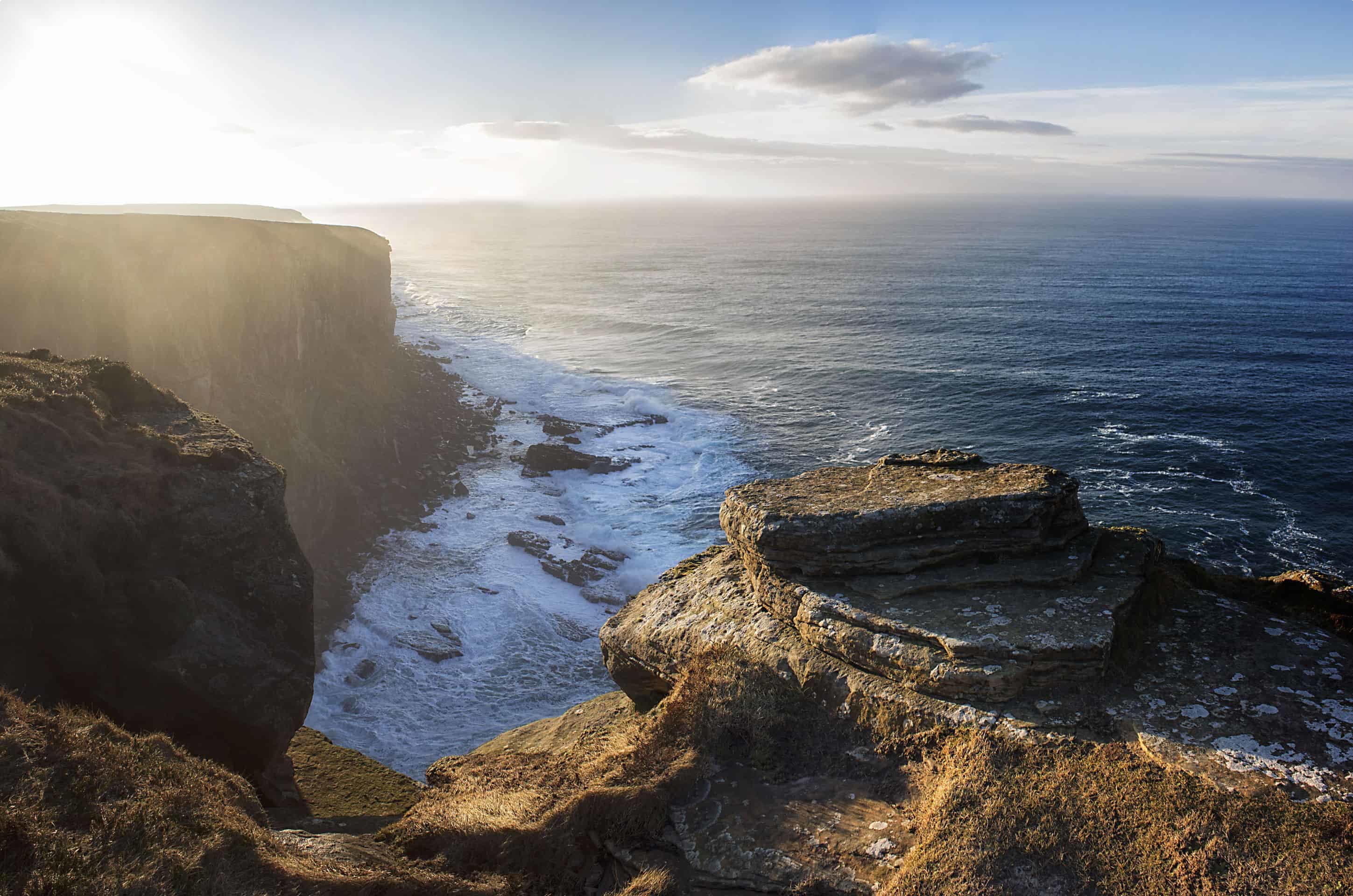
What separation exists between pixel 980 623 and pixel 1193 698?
2.86 m

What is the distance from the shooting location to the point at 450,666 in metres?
27.5

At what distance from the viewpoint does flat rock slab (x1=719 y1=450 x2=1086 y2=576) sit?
1290 cm

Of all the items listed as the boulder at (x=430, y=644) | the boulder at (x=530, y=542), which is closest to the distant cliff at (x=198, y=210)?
the boulder at (x=530, y=542)

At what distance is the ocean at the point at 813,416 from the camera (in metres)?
28.9

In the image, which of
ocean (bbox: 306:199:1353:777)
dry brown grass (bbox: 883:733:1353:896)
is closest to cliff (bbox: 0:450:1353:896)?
dry brown grass (bbox: 883:733:1353:896)

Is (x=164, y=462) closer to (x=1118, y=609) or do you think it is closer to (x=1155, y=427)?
(x=1118, y=609)

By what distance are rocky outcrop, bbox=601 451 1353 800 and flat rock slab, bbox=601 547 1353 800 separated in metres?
0.03

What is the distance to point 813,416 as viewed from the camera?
169 ft

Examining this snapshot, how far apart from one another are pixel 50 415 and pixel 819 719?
57.7 ft

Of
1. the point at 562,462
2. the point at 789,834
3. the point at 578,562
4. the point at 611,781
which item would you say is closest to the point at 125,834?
the point at 611,781

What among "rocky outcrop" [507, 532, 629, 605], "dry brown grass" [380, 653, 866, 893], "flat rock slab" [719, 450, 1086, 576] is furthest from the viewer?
"rocky outcrop" [507, 532, 629, 605]

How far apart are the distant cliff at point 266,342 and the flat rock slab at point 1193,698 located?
2324cm

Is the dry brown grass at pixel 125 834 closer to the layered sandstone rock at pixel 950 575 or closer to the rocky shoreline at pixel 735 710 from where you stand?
the rocky shoreline at pixel 735 710

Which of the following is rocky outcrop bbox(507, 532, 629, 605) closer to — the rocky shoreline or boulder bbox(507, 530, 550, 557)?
boulder bbox(507, 530, 550, 557)
